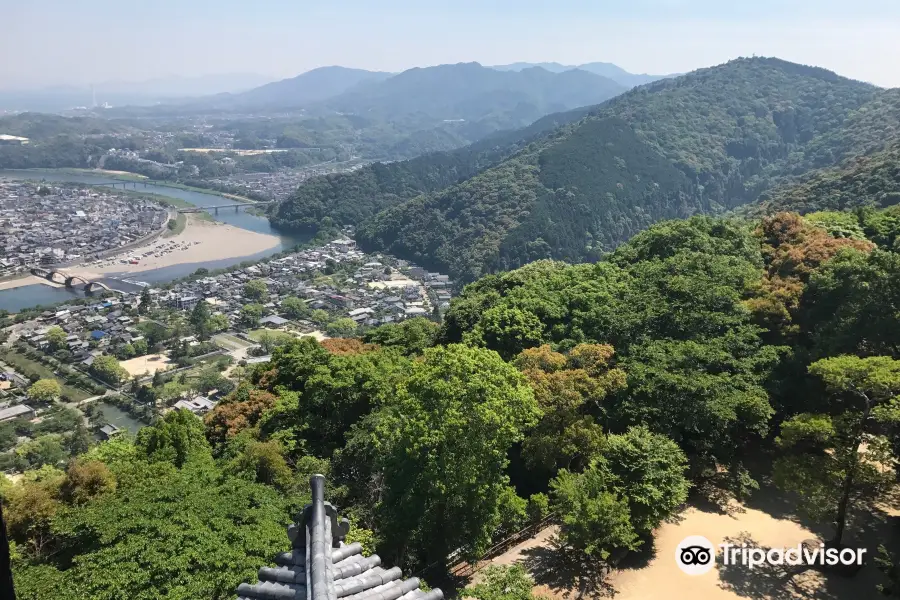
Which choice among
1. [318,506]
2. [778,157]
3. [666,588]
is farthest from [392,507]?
[778,157]

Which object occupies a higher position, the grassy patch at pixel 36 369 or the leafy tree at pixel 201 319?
the leafy tree at pixel 201 319

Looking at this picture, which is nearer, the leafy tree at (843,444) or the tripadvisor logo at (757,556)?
the leafy tree at (843,444)

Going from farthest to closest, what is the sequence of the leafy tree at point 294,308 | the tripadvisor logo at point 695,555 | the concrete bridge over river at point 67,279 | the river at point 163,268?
the concrete bridge over river at point 67,279 < the river at point 163,268 < the leafy tree at point 294,308 < the tripadvisor logo at point 695,555

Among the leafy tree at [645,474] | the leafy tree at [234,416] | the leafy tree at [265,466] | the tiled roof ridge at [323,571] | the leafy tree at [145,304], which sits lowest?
the leafy tree at [145,304]

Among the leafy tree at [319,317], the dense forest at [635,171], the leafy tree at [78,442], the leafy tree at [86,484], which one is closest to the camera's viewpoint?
the leafy tree at [86,484]

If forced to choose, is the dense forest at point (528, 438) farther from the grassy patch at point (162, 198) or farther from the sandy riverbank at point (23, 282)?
the grassy patch at point (162, 198)

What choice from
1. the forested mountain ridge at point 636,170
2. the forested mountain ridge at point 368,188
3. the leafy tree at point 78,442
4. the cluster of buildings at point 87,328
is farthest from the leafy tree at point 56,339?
the forested mountain ridge at point 368,188

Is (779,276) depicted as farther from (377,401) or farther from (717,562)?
(377,401)

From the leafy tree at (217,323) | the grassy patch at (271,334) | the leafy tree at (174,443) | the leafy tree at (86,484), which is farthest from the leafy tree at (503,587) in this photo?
the leafy tree at (217,323)
